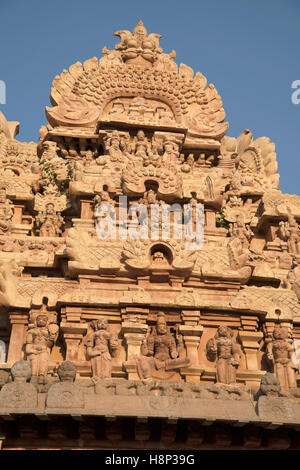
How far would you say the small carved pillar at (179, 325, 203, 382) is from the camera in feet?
45.6

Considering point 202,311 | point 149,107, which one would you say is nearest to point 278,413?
point 202,311

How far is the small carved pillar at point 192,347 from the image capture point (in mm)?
13906

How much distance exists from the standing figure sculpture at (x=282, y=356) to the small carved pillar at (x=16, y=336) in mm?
5959

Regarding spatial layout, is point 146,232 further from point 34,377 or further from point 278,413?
point 278,413

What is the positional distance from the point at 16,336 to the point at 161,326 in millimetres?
3498

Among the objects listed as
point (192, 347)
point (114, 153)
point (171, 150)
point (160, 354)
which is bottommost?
point (160, 354)

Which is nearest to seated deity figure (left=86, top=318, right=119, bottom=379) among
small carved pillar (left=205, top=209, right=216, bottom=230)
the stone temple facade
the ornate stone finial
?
the stone temple facade

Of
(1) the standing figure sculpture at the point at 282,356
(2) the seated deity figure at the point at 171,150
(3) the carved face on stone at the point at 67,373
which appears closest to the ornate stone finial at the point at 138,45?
(2) the seated deity figure at the point at 171,150

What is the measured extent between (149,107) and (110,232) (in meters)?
7.47

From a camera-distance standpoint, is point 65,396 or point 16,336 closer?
point 65,396

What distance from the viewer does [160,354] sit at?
1421 cm

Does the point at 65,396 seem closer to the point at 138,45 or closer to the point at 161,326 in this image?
the point at 161,326

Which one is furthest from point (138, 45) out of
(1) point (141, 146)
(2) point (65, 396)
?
(2) point (65, 396)

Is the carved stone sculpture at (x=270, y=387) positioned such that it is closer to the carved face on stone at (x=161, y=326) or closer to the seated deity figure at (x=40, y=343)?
the carved face on stone at (x=161, y=326)
